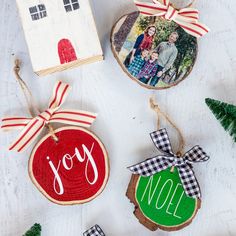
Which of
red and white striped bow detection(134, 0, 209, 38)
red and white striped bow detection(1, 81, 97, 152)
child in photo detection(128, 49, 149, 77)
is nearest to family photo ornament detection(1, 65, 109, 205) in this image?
red and white striped bow detection(1, 81, 97, 152)

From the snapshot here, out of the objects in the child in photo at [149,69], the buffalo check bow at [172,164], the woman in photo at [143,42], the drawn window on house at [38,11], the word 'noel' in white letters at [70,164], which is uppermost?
the drawn window on house at [38,11]

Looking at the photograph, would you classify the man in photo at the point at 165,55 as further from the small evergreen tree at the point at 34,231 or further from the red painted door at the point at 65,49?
the small evergreen tree at the point at 34,231

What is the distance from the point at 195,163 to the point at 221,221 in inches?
6.1

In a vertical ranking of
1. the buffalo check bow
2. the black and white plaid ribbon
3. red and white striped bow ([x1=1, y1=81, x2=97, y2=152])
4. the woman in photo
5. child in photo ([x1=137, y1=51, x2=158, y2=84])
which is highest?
the woman in photo

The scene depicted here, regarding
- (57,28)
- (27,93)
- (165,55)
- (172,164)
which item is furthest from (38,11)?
(172,164)

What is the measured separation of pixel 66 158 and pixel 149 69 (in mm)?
286

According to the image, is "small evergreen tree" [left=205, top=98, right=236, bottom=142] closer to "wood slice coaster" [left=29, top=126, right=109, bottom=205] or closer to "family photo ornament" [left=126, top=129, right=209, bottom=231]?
"family photo ornament" [left=126, top=129, right=209, bottom=231]

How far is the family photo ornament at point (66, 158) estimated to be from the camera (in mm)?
1059

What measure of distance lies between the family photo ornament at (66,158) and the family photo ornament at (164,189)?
0.09 metres

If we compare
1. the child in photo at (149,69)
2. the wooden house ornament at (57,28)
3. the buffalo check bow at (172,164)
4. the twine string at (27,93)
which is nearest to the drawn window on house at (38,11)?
the wooden house ornament at (57,28)

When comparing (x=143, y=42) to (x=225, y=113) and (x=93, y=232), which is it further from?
(x=93, y=232)

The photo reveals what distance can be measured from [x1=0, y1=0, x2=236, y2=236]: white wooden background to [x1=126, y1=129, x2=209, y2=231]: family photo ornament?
0.13ft

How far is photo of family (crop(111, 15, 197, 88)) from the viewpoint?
1.07 meters

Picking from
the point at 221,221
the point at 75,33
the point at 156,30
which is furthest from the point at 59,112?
the point at 221,221
